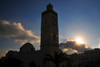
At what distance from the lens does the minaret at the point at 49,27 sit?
109 feet

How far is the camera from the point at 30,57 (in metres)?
37.1

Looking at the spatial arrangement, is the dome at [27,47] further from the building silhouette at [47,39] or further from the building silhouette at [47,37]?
the building silhouette at [47,37]

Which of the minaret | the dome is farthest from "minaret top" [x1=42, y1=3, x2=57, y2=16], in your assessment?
the dome

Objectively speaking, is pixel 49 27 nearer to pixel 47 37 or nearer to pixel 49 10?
pixel 47 37

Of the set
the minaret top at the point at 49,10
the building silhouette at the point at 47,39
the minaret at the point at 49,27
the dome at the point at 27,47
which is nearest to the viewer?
the building silhouette at the point at 47,39

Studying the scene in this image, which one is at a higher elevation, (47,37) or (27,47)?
(47,37)

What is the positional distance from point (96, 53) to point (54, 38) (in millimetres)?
74446

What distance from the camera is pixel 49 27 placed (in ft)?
110

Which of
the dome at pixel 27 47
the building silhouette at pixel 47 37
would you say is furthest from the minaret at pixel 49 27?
the dome at pixel 27 47

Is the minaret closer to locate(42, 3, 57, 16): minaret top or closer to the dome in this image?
locate(42, 3, 57, 16): minaret top

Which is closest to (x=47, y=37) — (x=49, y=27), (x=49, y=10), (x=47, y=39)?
(x=47, y=39)

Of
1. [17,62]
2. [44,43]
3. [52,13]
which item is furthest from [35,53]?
[52,13]

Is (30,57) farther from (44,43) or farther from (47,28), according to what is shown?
(47,28)

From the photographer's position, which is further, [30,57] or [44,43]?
[30,57]
